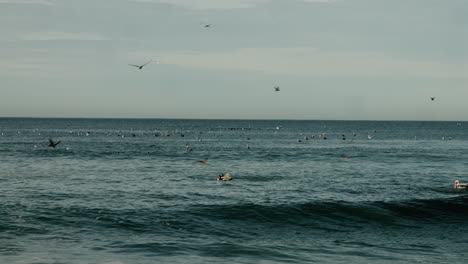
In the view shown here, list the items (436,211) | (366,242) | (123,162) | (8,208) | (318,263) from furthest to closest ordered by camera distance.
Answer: (123,162), (436,211), (8,208), (366,242), (318,263)

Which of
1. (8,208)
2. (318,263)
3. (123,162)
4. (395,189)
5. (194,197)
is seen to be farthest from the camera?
(123,162)

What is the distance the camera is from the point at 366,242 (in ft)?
78.2

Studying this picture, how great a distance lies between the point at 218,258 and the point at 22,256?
7312 mm

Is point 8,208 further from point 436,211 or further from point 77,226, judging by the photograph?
point 436,211

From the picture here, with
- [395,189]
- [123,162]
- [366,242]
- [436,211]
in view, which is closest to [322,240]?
[366,242]

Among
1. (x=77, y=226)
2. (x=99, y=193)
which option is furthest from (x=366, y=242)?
(x=99, y=193)

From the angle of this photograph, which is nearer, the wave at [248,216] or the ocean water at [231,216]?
the ocean water at [231,216]

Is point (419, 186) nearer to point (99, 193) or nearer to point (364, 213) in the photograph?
point (364, 213)

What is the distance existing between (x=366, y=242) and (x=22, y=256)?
1482 centimetres

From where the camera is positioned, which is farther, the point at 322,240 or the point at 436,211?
the point at 436,211

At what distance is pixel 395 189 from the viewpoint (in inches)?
1560

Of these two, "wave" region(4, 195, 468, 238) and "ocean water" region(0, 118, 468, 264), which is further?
"wave" region(4, 195, 468, 238)

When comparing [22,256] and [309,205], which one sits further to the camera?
[309,205]

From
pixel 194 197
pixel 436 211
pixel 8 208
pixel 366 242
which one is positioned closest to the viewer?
pixel 366 242
